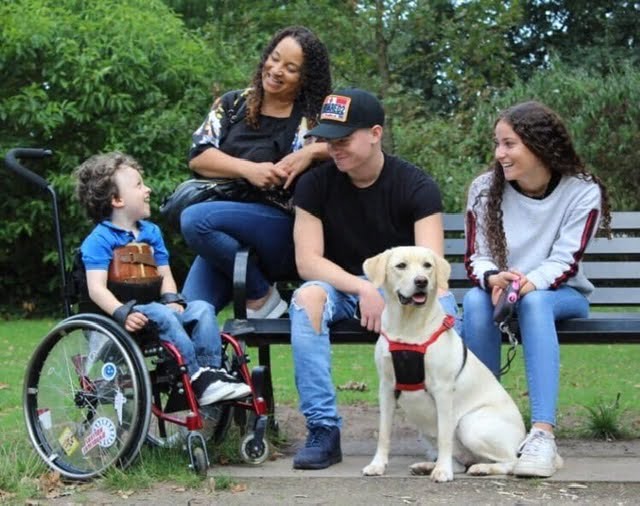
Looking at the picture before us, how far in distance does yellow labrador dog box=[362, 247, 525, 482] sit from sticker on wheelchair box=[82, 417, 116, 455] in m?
1.04

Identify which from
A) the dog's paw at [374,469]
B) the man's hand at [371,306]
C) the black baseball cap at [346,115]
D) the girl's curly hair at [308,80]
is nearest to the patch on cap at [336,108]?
the black baseball cap at [346,115]

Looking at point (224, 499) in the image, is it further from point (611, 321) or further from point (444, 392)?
point (611, 321)

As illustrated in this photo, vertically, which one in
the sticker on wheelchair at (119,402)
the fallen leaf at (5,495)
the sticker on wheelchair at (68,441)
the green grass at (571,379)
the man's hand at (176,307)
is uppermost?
the man's hand at (176,307)

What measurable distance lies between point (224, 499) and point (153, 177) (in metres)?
8.04

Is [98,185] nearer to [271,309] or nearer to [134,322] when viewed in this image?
[134,322]

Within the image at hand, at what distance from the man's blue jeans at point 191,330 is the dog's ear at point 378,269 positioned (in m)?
0.74

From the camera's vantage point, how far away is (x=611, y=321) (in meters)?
5.21

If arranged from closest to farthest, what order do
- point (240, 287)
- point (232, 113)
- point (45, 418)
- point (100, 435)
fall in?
point (100, 435) → point (45, 418) → point (240, 287) → point (232, 113)

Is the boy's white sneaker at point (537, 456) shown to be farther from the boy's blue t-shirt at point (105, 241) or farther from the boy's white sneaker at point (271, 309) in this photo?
the boy's blue t-shirt at point (105, 241)

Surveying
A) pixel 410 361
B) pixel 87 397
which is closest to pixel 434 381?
pixel 410 361

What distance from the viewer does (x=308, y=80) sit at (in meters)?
5.73

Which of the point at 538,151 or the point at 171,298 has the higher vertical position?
the point at 538,151

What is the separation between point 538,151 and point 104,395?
2142 mm

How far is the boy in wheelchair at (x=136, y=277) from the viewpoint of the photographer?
4867 millimetres
